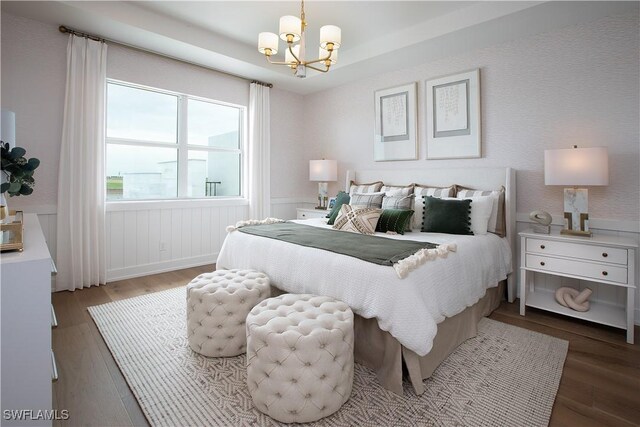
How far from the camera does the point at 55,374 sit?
6.01 feet

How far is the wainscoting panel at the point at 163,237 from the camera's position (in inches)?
145

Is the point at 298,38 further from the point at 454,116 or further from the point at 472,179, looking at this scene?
the point at 472,179

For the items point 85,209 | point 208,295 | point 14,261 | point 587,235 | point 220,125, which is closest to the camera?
point 14,261

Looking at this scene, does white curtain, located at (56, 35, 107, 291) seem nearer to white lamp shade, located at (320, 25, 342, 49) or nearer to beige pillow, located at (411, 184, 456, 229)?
white lamp shade, located at (320, 25, 342, 49)

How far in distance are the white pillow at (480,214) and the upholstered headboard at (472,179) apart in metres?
0.28

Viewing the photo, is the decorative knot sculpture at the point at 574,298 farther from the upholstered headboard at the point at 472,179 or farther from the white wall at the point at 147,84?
the white wall at the point at 147,84

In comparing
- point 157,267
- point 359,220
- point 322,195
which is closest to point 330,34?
point 359,220

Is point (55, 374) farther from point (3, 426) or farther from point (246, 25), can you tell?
point (246, 25)

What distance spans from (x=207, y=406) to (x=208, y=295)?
24.2 inches

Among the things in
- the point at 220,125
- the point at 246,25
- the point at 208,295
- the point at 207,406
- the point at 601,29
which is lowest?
the point at 207,406

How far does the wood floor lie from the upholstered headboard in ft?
2.39

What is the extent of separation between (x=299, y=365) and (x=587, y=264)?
93.6 inches

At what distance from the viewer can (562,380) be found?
1.87m

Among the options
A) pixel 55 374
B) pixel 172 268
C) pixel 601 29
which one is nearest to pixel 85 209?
pixel 172 268
